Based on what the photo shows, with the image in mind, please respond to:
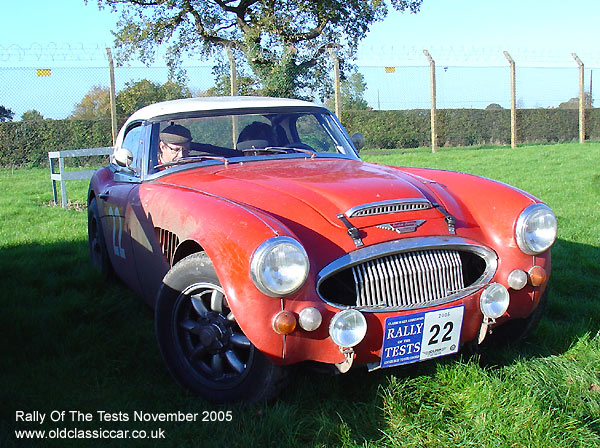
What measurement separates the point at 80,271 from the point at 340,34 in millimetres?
15752

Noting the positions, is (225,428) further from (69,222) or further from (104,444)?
(69,222)

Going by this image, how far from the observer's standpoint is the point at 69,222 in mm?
6973

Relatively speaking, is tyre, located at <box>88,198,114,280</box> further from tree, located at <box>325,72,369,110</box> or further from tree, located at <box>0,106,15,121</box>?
tree, located at <box>325,72,369,110</box>

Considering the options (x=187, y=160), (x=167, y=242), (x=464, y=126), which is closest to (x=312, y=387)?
(x=167, y=242)

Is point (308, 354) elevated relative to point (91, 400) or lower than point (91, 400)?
elevated

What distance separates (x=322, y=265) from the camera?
256 centimetres

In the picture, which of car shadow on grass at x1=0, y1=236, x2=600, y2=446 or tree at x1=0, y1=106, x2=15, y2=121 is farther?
tree at x1=0, y1=106, x2=15, y2=121

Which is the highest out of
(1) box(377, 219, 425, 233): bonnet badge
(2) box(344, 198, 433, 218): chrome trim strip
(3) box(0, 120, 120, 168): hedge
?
(3) box(0, 120, 120, 168): hedge

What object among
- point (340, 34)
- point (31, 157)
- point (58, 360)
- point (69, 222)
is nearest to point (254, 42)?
point (340, 34)

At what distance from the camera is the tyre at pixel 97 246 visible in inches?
185

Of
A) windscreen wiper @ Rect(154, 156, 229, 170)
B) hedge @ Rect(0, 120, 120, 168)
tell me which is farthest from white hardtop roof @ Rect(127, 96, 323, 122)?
hedge @ Rect(0, 120, 120, 168)

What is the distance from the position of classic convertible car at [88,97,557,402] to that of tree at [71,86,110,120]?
12087 millimetres

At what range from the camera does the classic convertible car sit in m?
2.47

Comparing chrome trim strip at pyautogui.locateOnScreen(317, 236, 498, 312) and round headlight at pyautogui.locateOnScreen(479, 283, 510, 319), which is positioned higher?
chrome trim strip at pyautogui.locateOnScreen(317, 236, 498, 312)
